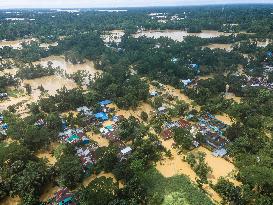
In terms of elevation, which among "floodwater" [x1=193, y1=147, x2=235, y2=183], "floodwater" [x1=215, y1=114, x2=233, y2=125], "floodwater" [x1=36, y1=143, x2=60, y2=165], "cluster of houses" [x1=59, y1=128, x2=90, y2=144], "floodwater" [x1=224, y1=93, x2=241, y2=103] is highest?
"cluster of houses" [x1=59, y1=128, x2=90, y2=144]

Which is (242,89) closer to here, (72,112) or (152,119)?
(152,119)

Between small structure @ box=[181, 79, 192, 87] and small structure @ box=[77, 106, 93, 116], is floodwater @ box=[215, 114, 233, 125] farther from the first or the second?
small structure @ box=[77, 106, 93, 116]

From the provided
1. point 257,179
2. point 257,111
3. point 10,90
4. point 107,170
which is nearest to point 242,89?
point 257,111

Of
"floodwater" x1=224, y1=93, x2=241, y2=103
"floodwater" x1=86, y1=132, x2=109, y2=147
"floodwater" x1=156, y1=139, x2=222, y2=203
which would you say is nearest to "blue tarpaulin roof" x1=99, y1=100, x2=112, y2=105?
"floodwater" x1=86, y1=132, x2=109, y2=147

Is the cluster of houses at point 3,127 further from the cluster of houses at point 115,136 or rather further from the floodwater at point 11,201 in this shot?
the cluster of houses at point 115,136

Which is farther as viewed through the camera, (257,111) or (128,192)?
(257,111)
